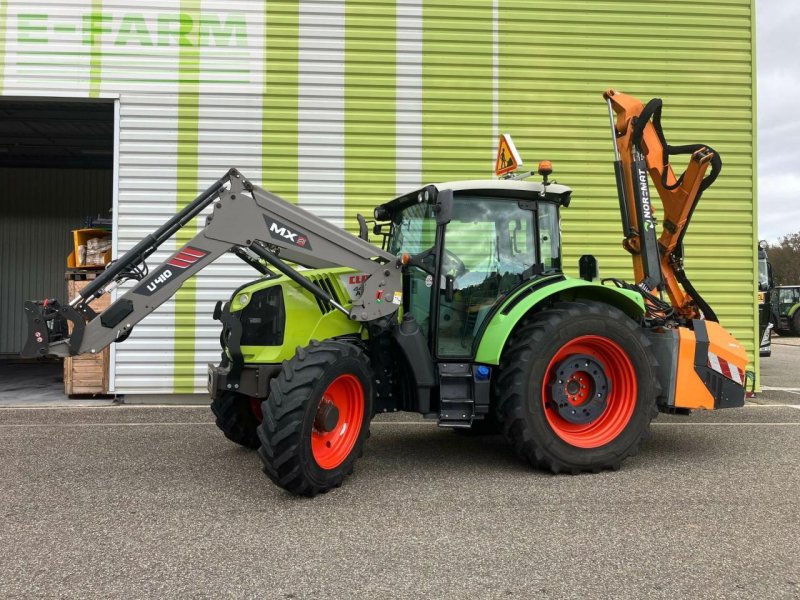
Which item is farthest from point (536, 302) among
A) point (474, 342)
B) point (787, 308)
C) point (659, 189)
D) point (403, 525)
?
point (787, 308)

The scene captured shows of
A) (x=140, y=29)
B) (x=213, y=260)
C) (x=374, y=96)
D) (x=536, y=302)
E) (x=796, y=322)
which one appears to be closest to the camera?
(x=213, y=260)

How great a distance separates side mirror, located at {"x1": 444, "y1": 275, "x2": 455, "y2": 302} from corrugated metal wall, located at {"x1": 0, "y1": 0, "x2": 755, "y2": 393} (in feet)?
12.2

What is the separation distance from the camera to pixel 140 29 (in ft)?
26.8

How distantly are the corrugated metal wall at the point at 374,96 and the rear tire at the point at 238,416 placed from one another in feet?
9.99

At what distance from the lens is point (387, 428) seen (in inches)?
258

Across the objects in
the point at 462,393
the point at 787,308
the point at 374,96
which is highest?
the point at 374,96

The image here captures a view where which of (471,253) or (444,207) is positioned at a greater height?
(444,207)

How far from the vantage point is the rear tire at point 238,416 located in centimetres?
526

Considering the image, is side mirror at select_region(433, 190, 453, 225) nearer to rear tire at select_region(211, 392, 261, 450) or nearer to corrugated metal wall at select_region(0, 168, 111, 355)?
rear tire at select_region(211, 392, 261, 450)

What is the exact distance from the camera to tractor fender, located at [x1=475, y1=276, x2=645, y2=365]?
4734 mm

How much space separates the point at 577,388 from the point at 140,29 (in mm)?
7146

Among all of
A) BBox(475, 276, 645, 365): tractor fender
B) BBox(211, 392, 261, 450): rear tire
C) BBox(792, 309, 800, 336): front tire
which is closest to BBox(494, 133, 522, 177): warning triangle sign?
BBox(475, 276, 645, 365): tractor fender

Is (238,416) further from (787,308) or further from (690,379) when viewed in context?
(787,308)

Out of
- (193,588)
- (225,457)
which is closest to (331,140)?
(225,457)
